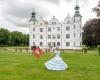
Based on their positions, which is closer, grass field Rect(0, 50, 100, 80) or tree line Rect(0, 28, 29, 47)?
grass field Rect(0, 50, 100, 80)

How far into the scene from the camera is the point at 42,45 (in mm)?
86125

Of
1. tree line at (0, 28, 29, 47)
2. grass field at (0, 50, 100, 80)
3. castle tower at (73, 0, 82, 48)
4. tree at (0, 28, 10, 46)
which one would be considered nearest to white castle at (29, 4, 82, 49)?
castle tower at (73, 0, 82, 48)

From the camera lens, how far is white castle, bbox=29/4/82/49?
83438 mm

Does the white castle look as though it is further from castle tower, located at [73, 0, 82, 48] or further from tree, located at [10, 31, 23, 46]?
tree, located at [10, 31, 23, 46]

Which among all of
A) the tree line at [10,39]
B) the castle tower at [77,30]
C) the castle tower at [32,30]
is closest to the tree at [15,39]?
the tree line at [10,39]

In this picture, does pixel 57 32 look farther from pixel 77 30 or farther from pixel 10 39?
pixel 10 39

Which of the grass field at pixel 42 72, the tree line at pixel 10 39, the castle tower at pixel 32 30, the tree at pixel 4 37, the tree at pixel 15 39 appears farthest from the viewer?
the tree at pixel 15 39

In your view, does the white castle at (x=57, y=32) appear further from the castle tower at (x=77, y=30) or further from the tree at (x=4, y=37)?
the tree at (x=4, y=37)

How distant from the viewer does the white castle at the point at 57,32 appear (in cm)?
8344

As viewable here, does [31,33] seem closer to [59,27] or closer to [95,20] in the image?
[59,27]

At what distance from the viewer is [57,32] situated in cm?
8581

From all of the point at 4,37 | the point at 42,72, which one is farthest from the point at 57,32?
the point at 42,72

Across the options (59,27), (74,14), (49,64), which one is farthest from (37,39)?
(49,64)

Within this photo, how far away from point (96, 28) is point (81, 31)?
2979 centimetres
